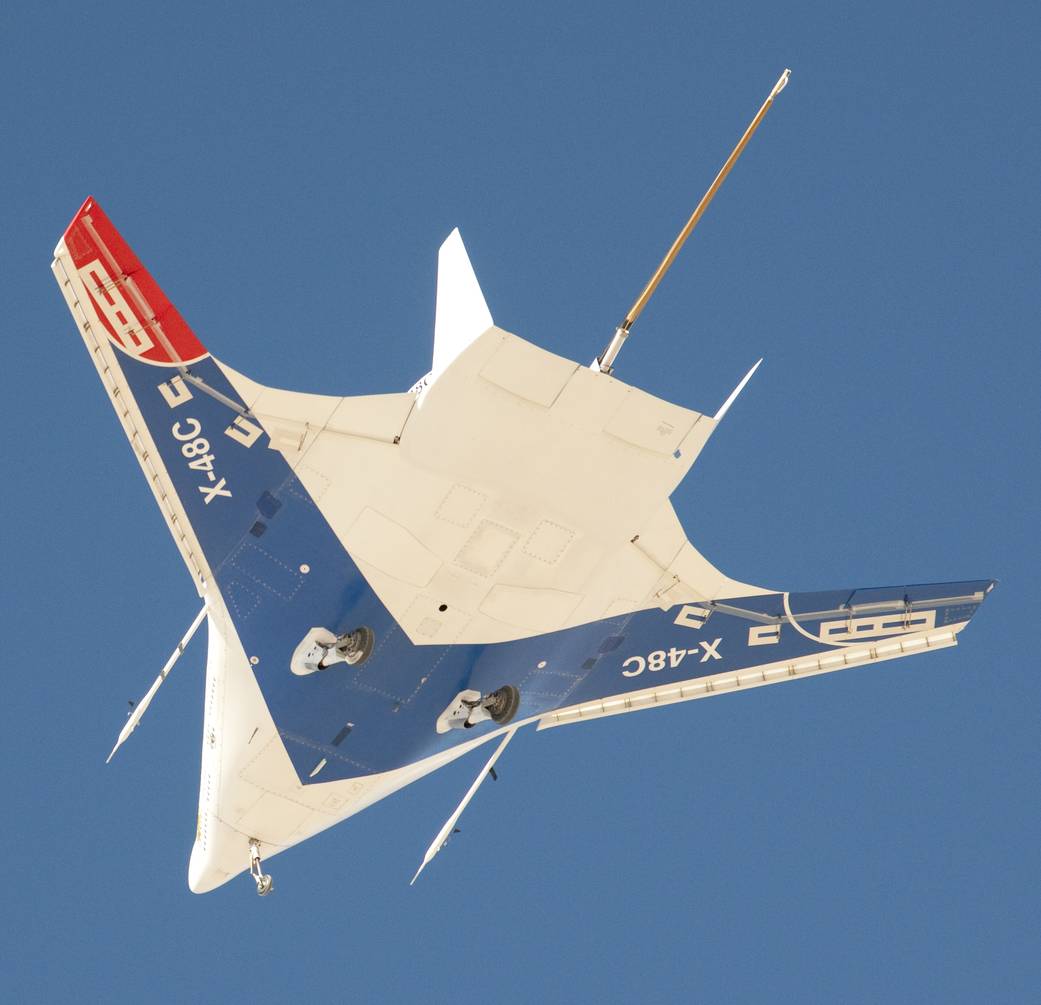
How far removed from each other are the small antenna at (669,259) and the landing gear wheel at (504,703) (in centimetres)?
669

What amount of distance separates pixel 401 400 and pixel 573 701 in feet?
25.0

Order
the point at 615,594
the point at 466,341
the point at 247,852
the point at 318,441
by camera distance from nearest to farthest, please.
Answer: the point at 466,341
the point at 318,441
the point at 615,594
the point at 247,852

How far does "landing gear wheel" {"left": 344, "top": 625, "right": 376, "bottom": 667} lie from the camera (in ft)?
99.2

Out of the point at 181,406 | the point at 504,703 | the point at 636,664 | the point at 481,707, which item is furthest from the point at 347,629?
the point at 636,664

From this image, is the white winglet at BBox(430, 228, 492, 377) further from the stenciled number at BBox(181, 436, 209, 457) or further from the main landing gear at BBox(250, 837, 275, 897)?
the main landing gear at BBox(250, 837, 275, 897)

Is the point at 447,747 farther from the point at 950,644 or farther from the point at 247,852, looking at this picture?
the point at 950,644

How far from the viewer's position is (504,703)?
31891mm

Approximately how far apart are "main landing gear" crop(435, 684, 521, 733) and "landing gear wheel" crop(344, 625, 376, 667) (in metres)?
2.17

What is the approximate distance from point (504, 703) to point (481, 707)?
1.29 feet

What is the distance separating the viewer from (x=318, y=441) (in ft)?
95.6

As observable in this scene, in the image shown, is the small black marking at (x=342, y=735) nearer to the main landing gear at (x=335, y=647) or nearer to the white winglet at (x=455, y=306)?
the main landing gear at (x=335, y=647)

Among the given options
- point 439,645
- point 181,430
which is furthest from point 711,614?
point 181,430

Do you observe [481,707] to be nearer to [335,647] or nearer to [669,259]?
[335,647]

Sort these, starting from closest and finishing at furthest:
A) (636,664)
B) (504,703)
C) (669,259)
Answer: (669,259), (504,703), (636,664)
